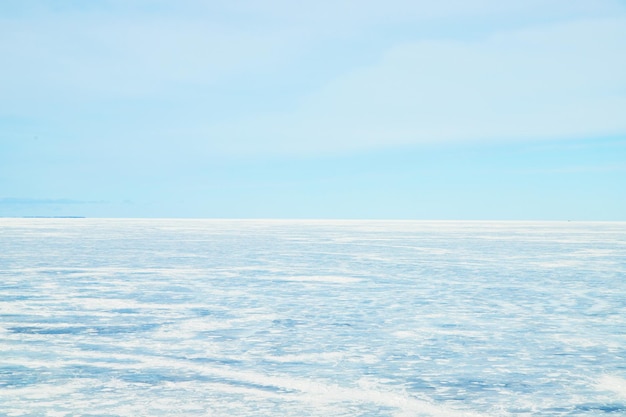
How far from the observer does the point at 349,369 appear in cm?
698

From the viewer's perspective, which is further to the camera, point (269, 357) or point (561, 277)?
point (561, 277)

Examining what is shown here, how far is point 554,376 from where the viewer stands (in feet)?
22.1

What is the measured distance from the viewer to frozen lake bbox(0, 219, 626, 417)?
19.0 ft

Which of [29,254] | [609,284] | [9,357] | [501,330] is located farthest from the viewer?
[29,254]

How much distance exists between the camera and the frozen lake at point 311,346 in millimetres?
5805

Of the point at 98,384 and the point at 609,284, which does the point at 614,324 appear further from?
the point at 98,384

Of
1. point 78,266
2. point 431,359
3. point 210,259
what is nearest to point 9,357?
point 431,359

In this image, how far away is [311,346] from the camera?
26.7 ft

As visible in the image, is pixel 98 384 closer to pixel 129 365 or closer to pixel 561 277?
pixel 129 365

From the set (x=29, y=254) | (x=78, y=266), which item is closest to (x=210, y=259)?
(x=78, y=266)

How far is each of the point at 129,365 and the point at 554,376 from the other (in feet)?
14.1

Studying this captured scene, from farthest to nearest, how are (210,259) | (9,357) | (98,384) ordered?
(210,259)
(9,357)
(98,384)

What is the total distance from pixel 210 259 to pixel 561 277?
37.0 ft

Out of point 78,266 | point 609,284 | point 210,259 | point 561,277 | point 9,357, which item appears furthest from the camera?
point 210,259
